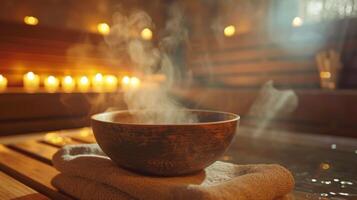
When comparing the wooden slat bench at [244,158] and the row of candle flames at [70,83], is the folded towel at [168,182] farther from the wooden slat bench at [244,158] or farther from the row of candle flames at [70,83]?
the row of candle flames at [70,83]

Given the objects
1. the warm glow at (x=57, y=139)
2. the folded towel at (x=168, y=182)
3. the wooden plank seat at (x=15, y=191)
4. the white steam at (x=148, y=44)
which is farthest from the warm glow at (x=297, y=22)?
the wooden plank seat at (x=15, y=191)

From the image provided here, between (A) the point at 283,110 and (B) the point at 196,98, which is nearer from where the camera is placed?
(A) the point at 283,110

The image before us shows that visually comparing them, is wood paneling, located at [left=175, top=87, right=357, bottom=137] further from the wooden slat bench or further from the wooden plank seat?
the wooden plank seat

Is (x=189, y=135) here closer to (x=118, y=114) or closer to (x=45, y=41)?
(x=118, y=114)

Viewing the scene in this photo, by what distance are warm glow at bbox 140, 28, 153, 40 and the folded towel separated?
159 inches

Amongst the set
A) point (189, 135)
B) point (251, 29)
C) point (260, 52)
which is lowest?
point (189, 135)

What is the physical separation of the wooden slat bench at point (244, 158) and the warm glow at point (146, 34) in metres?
3.15

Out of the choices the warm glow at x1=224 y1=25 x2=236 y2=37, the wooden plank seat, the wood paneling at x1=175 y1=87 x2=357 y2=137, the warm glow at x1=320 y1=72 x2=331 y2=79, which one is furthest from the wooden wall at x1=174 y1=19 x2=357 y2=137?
the wooden plank seat

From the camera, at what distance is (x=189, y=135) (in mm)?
739

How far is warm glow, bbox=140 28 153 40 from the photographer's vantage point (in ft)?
15.9

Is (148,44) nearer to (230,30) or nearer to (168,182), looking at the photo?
(230,30)

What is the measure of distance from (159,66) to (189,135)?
4544mm

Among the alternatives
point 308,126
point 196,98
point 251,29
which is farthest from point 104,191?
point 251,29

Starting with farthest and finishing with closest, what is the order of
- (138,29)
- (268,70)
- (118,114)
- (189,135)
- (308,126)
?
(138,29)
(268,70)
(308,126)
(118,114)
(189,135)
